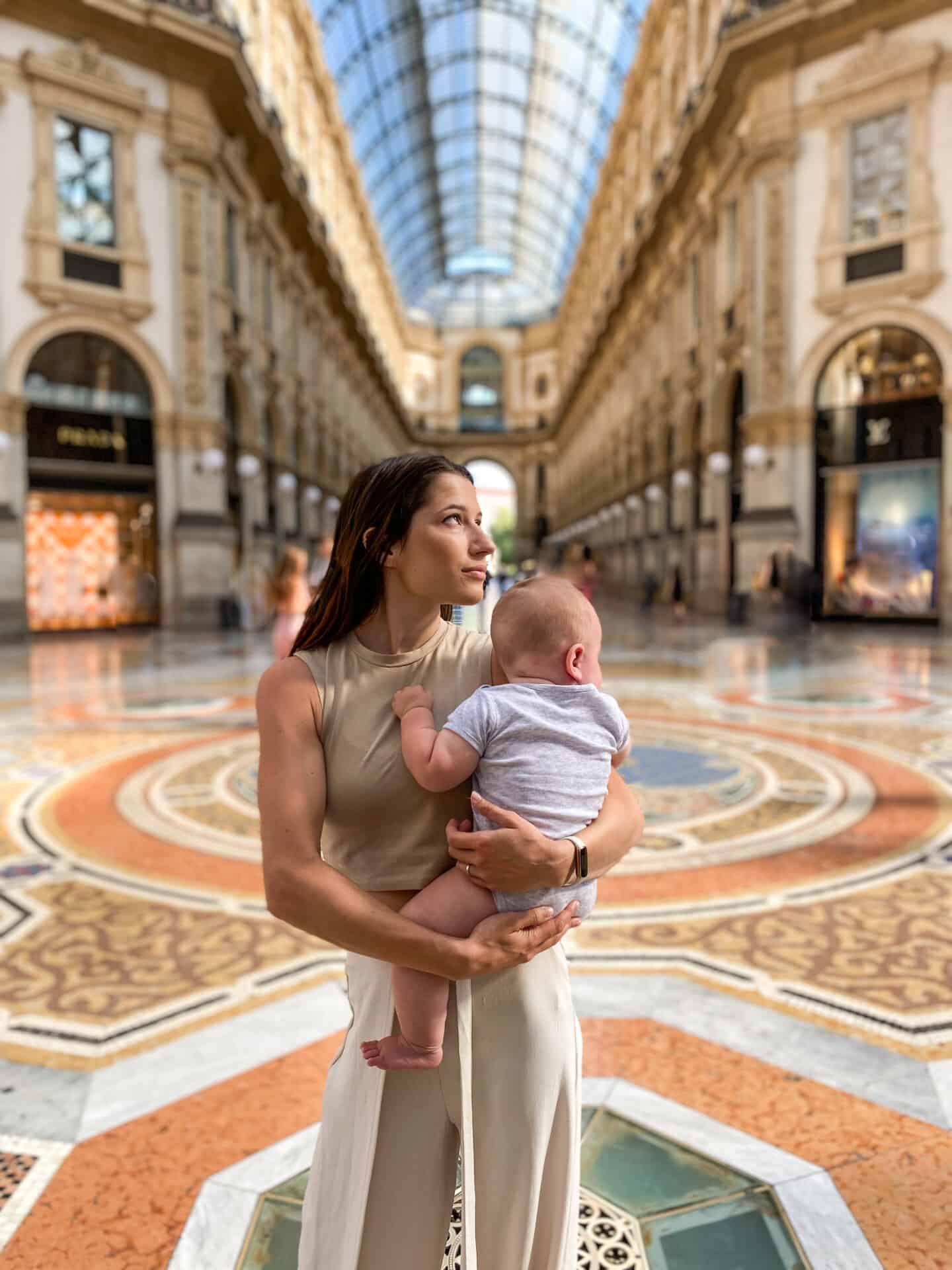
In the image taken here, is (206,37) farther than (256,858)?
Yes

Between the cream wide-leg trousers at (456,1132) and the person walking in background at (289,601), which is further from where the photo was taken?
the person walking in background at (289,601)

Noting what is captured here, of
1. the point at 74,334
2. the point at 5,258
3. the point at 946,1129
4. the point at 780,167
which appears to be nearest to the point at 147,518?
the point at 74,334

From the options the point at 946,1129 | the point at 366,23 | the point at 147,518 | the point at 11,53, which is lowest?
the point at 946,1129

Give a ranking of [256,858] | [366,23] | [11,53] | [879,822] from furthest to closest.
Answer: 1. [366,23]
2. [11,53]
3. [879,822]
4. [256,858]

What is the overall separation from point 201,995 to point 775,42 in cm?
1977

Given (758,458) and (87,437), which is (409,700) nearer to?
(758,458)

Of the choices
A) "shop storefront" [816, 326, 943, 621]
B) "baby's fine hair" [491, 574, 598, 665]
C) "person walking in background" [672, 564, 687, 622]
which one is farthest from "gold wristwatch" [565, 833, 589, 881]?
"person walking in background" [672, 564, 687, 622]

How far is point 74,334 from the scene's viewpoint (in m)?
17.0

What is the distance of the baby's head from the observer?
1.27m

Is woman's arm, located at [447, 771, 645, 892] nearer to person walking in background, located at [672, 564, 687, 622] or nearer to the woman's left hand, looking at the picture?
the woman's left hand

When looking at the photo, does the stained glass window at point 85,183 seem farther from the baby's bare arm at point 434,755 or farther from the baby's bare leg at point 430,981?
the baby's bare leg at point 430,981

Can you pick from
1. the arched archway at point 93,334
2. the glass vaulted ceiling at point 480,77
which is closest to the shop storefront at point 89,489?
the arched archway at point 93,334

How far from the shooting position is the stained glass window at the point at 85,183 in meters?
16.6

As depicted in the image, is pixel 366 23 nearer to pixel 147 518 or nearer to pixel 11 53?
pixel 11 53
